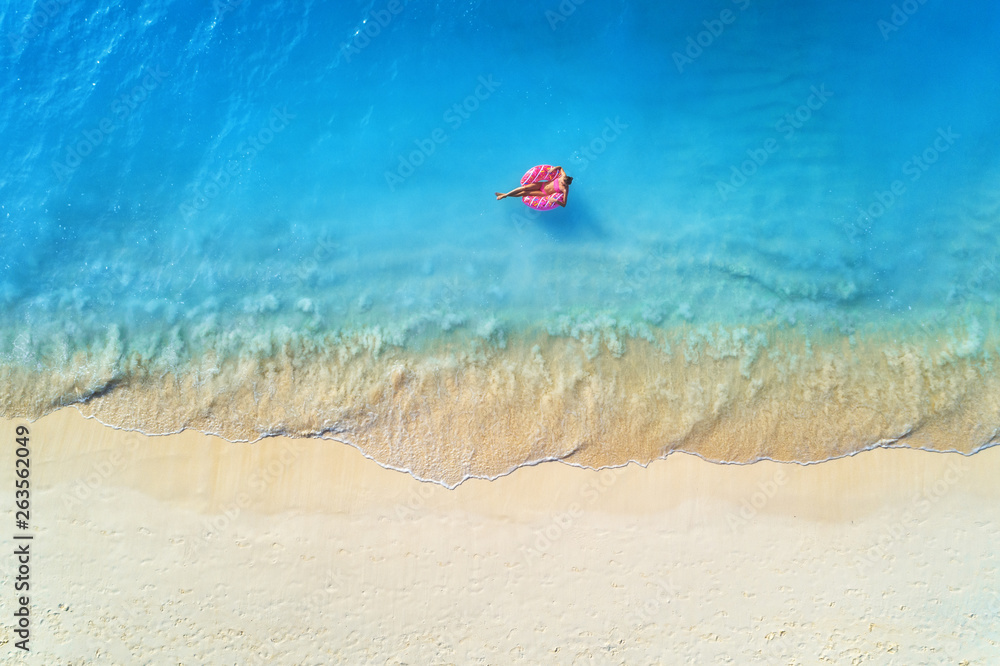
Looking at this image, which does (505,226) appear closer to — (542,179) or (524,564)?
(542,179)

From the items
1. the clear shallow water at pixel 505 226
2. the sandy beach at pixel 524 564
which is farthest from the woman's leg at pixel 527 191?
the sandy beach at pixel 524 564

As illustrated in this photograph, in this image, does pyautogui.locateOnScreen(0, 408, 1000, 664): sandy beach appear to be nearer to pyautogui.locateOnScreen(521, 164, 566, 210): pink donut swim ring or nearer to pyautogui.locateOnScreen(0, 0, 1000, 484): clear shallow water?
pyautogui.locateOnScreen(0, 0, 1000, 484): clear shallow water

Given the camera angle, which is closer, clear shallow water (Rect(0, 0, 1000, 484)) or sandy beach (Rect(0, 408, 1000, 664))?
sandy beach (Rect(0, 408, 1000, 664))

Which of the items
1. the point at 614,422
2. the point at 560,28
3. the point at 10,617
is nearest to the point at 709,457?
the point at 614,422

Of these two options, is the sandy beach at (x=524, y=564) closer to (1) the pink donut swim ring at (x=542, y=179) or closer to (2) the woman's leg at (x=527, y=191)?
(1) the pink donut swim ring at (x=542, y=179)

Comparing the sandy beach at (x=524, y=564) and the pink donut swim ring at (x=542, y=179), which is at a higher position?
the pink donut swim ring at (x=542, y=179)

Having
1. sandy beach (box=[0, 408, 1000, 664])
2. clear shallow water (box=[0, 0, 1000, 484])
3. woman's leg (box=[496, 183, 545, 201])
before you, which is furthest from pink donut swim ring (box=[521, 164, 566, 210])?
sandy beach (box=[0, 408, 1000, 664])
